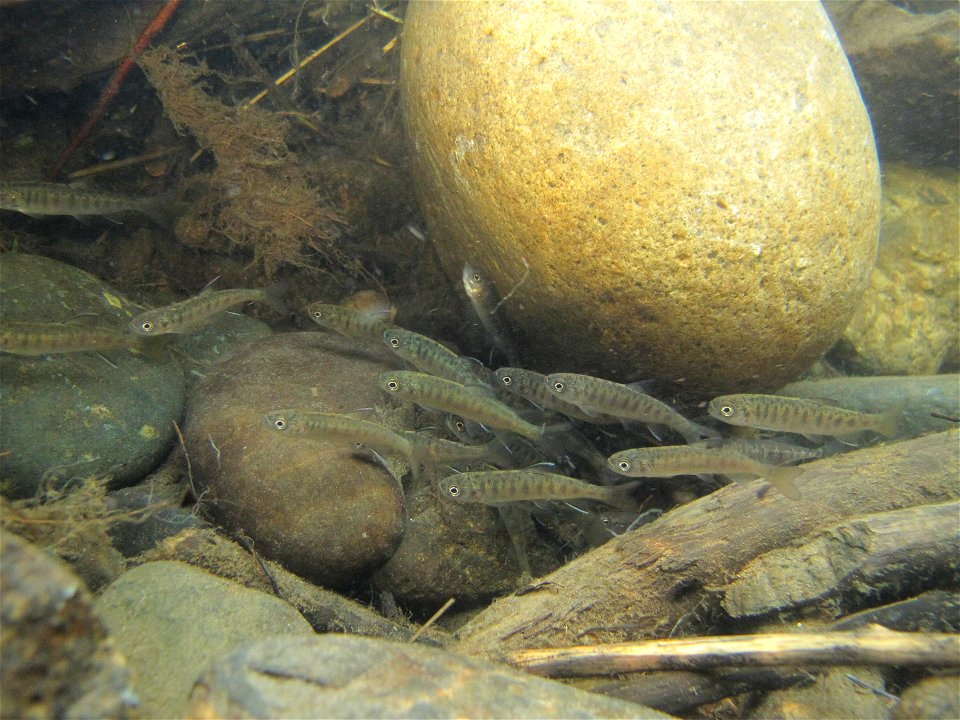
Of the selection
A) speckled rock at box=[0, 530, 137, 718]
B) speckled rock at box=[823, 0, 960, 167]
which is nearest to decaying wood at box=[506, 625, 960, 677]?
speckled rock at box=[0, 530, 137, 718]

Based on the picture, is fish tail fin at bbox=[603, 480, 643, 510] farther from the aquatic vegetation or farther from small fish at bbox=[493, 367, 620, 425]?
the aquatic vegetation

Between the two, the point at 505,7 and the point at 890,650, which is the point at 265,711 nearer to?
the point at 890,650

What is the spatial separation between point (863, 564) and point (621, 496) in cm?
206

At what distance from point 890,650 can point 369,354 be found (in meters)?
4.71

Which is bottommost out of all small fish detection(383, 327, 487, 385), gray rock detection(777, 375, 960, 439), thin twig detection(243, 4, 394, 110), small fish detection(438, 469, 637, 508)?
gray rock detection(777, 375, 960, 439)

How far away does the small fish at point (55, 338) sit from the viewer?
13.0 feet

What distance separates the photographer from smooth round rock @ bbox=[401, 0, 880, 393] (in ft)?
12.6

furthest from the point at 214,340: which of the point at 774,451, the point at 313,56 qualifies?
the point at 774,451

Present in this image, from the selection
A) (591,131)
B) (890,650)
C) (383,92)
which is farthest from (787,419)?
(383,92)

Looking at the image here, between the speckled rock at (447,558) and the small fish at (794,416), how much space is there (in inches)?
89.2

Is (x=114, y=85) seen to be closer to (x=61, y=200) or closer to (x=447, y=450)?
(x=61, y=200)

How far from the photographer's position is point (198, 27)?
21.2ft

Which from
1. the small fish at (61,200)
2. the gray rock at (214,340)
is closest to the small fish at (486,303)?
the gray rock at (214,340)

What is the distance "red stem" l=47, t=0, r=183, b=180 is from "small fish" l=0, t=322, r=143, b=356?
3.61m
